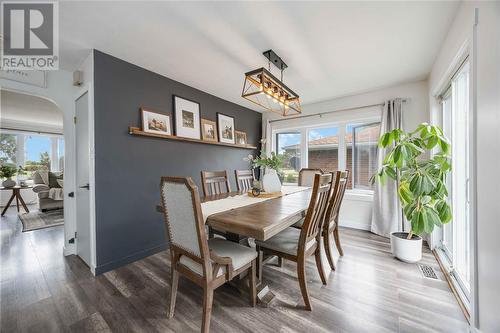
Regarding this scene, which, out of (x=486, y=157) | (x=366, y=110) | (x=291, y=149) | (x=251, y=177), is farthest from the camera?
(x=291, y=149)

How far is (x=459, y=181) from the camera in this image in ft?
7.00

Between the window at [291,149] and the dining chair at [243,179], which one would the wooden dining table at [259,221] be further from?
the window at [291,149]

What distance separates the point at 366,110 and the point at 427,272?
2.52m

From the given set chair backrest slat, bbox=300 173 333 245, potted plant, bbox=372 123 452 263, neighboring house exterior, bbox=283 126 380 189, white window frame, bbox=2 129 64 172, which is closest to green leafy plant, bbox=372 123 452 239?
potted plant, bbox=372 123 452 263

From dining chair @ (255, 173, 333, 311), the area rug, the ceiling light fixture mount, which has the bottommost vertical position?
the area rug

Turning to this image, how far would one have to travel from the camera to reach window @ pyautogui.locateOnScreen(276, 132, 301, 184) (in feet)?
14.5

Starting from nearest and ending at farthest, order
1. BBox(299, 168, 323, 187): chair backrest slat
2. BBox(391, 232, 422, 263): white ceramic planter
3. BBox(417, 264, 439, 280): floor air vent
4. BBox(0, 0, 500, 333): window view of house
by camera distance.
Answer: BBox(0, 0, 500, 333): window view of house → BBox(417, 264, 439, 280): floor air vent → BBox(391, 232, 422, 263): white ceramic planter → BBox(299, 168, 323, 187): chair backrest slat

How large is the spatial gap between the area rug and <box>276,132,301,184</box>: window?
→ 4.79 metres

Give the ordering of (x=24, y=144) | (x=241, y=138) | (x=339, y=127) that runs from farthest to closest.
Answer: (x=24, y=144) < (x=241, y=138) < (x=339, y=127)

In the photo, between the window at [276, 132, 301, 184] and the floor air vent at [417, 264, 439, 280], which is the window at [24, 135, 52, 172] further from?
the floor air vent at [417, 264, 439, 280]

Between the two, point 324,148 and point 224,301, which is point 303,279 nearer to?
point 224,301

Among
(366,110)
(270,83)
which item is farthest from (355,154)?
(270,83)

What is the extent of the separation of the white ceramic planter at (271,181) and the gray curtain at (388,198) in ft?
6.31
